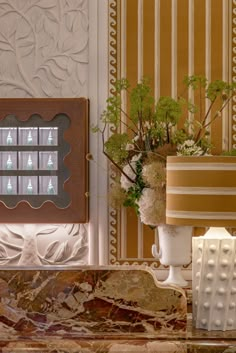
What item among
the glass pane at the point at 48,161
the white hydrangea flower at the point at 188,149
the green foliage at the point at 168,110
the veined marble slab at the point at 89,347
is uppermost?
the green foliage at the point at 168,110

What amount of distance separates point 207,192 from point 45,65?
4.14 ft

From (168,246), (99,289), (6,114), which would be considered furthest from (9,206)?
(99,289)

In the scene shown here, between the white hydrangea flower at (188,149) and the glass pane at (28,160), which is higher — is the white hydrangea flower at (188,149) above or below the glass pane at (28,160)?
above

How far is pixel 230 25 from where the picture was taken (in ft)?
9.27

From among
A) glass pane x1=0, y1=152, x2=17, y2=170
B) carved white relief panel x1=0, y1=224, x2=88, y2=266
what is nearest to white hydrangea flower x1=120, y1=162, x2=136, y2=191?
carved white relief panel x1=0, y1=224, x2=88, y2=266

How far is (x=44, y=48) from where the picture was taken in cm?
286

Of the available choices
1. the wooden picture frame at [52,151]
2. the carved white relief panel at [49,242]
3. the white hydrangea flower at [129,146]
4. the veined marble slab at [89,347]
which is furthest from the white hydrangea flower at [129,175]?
the veined marble slab at [89,347]

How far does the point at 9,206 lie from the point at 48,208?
0.16 m

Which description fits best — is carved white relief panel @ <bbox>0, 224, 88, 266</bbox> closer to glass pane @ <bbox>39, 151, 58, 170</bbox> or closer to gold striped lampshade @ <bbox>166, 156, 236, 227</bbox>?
glass pane @ <bbox>39, 151, 58, 170</bbox>

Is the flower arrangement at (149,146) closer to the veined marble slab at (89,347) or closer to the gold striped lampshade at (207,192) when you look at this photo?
the gold striped lampshade at (207,192)

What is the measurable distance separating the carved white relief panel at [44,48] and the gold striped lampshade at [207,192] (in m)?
1.09

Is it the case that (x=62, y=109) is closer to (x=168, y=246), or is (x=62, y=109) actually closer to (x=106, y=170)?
(x=106, y=170)

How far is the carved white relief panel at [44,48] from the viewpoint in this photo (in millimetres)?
2844

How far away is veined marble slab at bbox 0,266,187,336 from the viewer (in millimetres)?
1902
